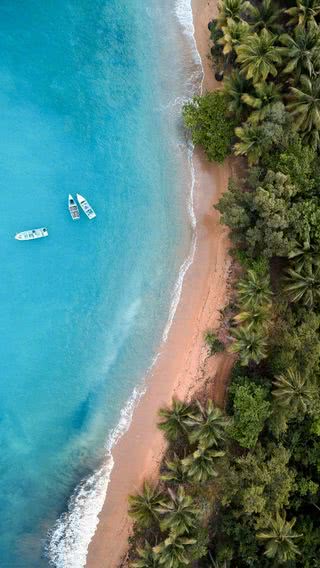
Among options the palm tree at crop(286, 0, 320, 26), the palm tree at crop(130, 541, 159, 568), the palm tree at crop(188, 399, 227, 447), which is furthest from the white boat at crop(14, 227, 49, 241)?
the palm tree at crop(286, 0, 320, 26)

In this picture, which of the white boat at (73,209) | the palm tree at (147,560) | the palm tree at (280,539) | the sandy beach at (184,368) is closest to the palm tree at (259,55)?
the sandy beach at (184,368)

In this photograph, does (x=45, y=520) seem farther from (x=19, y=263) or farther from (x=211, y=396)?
(x=19, y=263)

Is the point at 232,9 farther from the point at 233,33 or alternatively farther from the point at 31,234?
the point at 31,234

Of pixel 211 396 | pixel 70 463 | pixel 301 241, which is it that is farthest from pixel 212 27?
pixel 70 463

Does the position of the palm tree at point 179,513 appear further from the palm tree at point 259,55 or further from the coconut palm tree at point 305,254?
the palm tree at point 259,55

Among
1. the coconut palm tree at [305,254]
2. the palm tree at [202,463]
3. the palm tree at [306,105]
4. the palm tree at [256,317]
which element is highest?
the palm tree at [306,105]

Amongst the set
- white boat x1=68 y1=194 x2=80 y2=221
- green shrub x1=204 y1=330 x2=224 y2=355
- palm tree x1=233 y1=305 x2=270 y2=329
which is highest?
white boat x1=68 y1=194 x2=80 y2=221

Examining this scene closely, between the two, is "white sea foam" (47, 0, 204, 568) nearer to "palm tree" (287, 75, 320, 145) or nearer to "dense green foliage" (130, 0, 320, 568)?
"dense green foliage" (130, 0, 320, 568)
